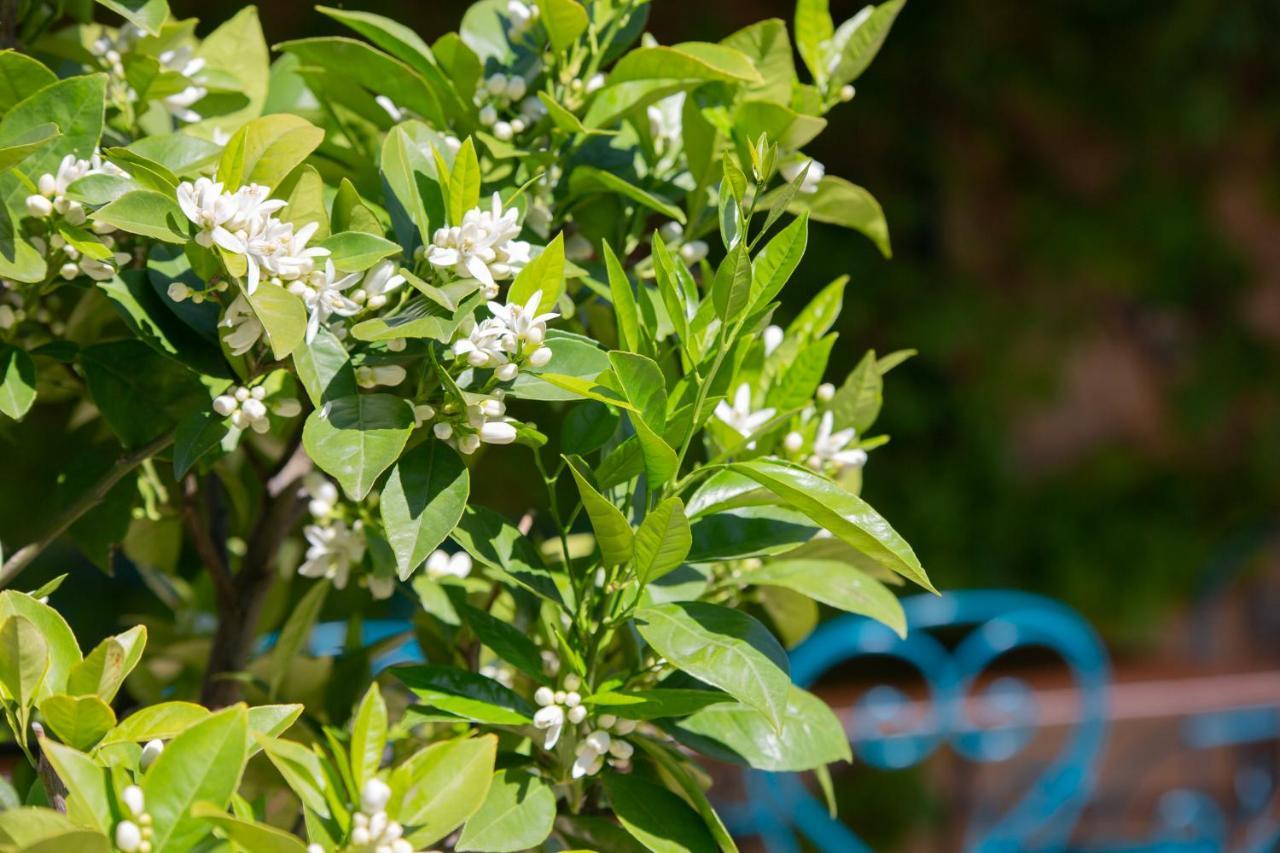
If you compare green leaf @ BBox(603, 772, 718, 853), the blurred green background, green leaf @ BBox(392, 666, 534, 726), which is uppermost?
green leaf @ BBox(392, 666, 534, 726)

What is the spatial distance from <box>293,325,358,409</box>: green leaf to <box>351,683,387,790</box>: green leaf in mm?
122

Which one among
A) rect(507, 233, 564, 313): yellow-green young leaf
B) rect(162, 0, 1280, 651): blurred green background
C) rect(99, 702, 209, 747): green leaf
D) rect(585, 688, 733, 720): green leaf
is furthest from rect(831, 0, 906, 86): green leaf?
rect(162, 0, 1280, 651): blurred green background

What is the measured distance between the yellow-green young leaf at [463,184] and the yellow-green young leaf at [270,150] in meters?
0.06

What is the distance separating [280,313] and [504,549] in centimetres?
15

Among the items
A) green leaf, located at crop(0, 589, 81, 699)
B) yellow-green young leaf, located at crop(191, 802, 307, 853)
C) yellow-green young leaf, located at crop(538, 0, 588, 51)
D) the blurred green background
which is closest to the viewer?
yellow-green young leaf, located at crop(191, 802, 307, 853)

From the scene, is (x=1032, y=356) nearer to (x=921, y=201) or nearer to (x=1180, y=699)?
(x=921, y=201)

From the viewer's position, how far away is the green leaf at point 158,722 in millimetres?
493

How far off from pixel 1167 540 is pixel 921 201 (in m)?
1.07

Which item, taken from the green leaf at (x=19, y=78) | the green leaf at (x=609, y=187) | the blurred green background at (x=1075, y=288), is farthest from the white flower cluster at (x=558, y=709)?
the blurred green background at (x=1075, y=288)

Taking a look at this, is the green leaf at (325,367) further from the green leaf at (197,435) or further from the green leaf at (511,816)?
the green leaf at (511,816)

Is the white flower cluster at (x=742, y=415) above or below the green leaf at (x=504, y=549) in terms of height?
above

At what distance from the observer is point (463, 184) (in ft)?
1.80

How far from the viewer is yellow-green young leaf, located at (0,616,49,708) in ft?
1.57

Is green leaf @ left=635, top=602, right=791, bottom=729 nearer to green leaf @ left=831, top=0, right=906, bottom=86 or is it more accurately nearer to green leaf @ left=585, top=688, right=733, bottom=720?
green leaf @ left=585, top=688, right=733, bottom=720
